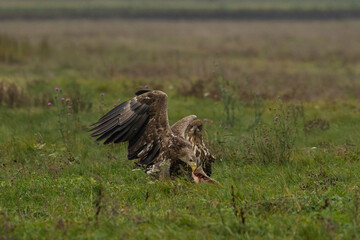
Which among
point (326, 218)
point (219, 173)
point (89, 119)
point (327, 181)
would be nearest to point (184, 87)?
point (89, 119)

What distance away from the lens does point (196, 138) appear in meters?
7.97

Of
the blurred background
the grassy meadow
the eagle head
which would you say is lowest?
the blurred background

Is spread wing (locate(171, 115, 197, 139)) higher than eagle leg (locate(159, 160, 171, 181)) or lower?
higher

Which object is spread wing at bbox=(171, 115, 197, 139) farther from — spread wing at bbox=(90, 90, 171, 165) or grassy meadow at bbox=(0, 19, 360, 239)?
grassy meadow at bbox=(0, 19, 360, 239)

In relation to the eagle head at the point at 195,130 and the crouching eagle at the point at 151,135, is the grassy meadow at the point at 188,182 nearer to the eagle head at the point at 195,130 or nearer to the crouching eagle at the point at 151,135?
the crouching eagle at the point at 151,135

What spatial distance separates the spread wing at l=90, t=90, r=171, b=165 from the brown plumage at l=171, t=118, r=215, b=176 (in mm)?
398

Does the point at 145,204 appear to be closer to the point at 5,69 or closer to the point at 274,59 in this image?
the point at 5,69

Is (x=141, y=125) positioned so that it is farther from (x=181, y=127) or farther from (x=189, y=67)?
(x=189, y=67)

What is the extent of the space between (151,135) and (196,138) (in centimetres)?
75

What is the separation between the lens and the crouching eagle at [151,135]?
24.0 ft

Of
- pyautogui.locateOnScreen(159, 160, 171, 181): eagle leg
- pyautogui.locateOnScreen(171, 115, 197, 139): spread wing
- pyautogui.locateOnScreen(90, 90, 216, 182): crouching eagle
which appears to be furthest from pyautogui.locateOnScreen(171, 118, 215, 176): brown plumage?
pyautogui.locateOnScreen(159, 160, 171, 181): eagle leg

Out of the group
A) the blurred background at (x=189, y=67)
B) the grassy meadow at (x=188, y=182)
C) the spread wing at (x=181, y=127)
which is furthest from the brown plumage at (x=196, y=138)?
the blurred background at (x=189, y=67)

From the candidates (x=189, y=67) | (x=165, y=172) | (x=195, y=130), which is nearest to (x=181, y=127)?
(x=195, y=130)

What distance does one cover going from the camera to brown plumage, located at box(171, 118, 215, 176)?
7.81 metres
